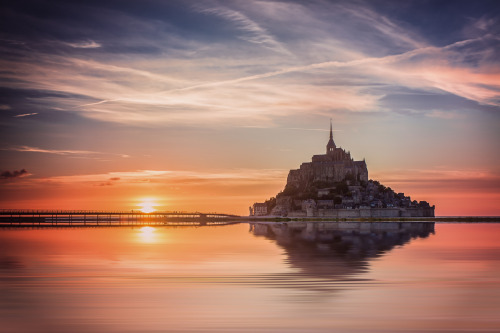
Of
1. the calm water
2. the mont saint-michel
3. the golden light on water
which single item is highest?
the mont saint-michel

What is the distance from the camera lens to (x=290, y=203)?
16525 cm

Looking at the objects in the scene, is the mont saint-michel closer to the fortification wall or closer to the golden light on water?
the fortification wall

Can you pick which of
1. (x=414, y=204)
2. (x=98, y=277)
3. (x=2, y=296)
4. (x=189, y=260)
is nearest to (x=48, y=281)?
(x=98, y=277)

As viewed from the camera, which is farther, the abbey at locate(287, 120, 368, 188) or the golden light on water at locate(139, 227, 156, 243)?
the abbey at locate(287, 120, 368, 188)

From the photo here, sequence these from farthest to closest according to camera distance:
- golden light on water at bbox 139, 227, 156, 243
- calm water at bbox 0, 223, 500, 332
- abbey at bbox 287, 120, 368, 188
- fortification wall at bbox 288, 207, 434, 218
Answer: abbey at bbox 287, 120, 368, 188 < fortification wall at bbox 288, 207, 434, 218 < golden light on water at bbox 139, 227, 156, 243 < calm water at bbox 0, 223, 500, 332

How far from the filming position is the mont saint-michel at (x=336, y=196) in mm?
155875

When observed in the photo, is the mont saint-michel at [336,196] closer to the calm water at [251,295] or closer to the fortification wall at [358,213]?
the fortification wall at [358,213]

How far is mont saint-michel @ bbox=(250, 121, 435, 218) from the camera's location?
6137 inches

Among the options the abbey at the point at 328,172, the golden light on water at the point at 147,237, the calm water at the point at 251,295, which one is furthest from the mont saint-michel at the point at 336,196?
the calm water at the point at 251,295

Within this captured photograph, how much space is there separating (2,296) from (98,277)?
6.15 m

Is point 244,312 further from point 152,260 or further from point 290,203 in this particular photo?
point 290,203

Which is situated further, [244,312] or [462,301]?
[462,301]

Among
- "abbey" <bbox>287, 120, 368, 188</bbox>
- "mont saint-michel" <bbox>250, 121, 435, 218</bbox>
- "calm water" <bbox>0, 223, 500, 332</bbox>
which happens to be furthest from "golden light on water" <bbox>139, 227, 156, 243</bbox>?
"abbey" <bbox>287, 120, 368, 188</bbox>

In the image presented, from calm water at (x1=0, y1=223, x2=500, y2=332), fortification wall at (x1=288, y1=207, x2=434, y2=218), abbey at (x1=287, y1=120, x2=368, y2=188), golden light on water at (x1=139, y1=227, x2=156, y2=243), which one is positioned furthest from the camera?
abbey at (x1=287, y1=120, x2=368, y2=188)
